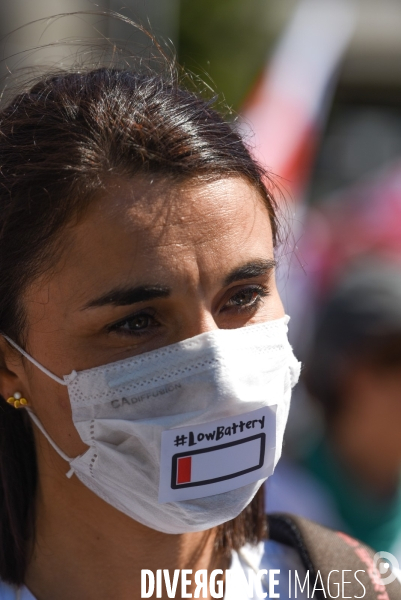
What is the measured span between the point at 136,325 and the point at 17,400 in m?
0.40

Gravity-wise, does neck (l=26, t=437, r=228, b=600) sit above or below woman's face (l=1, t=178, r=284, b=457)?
below

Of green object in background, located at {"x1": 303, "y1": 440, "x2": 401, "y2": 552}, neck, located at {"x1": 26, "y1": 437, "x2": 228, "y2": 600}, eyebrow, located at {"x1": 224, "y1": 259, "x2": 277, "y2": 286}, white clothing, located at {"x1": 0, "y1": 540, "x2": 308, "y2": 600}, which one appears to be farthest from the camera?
green object in background, located at {"x1": 303, "y1": 440, "x2": 401, "y2": 552}

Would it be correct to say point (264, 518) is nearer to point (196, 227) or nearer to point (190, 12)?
point (196, 227)

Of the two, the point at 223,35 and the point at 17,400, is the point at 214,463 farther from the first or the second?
the point at 223,35

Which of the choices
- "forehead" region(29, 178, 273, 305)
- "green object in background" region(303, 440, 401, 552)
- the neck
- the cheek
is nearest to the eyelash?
"forehead" region(29, 178, 273, 305)

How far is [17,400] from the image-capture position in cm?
194

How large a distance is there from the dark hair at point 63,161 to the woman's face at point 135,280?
0.18 feet

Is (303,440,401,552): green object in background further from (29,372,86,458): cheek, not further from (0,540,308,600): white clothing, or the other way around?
(29,372,86,458): cheek

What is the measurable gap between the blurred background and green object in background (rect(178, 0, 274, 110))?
0.04 ft

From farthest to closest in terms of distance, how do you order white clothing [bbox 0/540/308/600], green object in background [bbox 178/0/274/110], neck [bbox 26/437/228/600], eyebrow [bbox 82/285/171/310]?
green object in background [bbox 178/0/274/110], white clothing [bbox 0/540/308/600], neck [bbox 26/437/228/600], eyebrow [bbox 82/285/171/310]

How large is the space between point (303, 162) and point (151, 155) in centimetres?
284

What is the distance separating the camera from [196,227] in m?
1.81

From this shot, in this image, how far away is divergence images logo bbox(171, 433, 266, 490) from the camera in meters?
1.77

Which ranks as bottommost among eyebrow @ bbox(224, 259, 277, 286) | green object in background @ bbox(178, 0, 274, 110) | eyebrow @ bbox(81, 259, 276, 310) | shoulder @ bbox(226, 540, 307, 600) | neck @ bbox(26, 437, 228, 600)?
shoulder @ bbox(226, 540, 307, 600)
